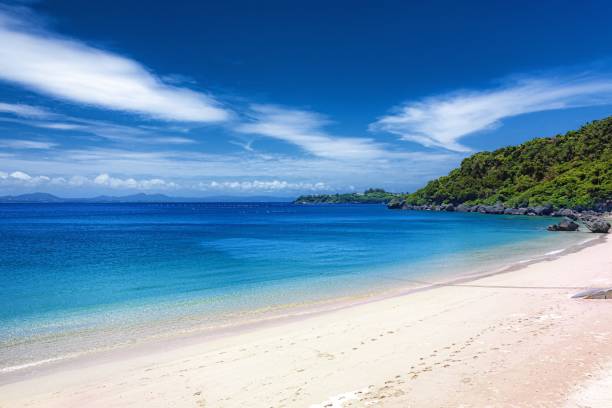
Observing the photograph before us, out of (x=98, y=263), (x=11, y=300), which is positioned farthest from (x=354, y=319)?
(x=98, y=263)

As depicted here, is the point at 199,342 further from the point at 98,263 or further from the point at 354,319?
the point at 98,263

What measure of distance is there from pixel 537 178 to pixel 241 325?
407 feet

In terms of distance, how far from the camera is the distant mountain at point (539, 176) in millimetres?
89125

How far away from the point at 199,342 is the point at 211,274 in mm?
12634

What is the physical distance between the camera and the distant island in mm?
88438

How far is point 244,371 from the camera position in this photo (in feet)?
29.3

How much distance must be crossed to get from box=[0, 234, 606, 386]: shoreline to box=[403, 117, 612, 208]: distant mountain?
80756 mm

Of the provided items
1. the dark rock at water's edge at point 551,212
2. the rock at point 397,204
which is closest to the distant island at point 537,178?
the dark rock at water's edge at point 551,212

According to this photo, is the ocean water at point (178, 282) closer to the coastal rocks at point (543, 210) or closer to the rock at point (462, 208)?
the coastal rocks at point (543, 210)

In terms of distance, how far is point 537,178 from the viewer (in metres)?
115

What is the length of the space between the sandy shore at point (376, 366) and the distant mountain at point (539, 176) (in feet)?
289

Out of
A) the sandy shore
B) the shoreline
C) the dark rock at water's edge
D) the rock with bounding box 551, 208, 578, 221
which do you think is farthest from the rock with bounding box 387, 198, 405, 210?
the sandy shore

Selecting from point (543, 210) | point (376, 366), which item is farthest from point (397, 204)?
point (376, 366)

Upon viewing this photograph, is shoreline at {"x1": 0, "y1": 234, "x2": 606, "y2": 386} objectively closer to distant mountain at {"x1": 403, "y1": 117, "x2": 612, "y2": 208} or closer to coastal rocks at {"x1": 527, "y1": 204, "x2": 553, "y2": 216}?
coastal rocks at {"x1": 527, "y1": 204, "x2": 553, "y2": 216}
